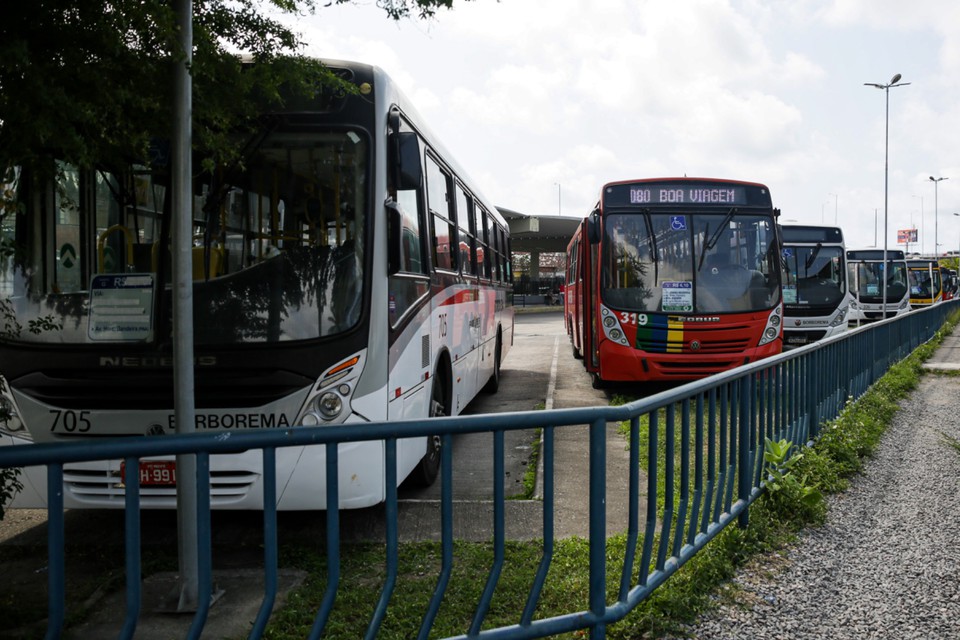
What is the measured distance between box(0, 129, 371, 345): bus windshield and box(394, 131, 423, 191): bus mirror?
0.59 meters

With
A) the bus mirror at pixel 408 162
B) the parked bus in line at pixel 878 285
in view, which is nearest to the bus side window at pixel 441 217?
the bus mirror at pixel 408 162

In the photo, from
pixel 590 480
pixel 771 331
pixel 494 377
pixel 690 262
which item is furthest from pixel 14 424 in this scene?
pixel 771 331

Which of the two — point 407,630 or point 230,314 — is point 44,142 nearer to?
point 230,314

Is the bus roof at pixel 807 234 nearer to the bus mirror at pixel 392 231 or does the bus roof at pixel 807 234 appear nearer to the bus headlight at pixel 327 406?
the bus mirror at pixel 392 231

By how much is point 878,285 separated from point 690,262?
24.6 m

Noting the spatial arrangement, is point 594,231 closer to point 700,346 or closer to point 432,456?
point 700,346

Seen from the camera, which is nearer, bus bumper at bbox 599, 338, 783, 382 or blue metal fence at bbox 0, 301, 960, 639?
blue metal fence at bbox 0, 301, 960, 639

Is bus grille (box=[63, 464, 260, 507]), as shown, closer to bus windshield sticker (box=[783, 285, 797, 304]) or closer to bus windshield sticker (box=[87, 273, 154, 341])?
bus windshield sticker (box=[87, 273, 154, 341])

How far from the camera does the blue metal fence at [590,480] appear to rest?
286 centimetres

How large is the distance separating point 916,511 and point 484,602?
161 inches

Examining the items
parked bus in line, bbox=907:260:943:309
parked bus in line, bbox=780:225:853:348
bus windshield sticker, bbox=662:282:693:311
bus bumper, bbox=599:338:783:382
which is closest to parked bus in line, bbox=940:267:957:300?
parked bus in line, bbox=907:260:943:309

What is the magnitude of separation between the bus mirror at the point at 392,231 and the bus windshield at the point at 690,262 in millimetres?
6487

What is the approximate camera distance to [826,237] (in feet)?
66.6

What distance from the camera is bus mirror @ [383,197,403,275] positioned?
544 centimetres
